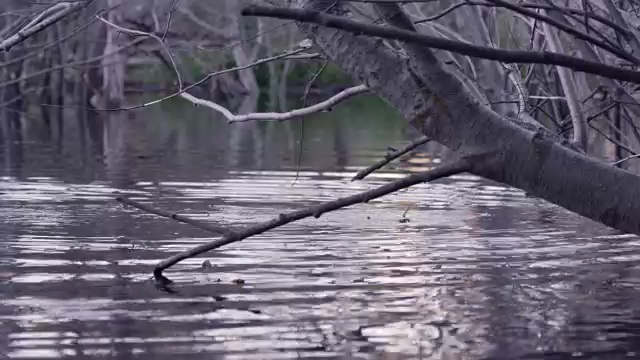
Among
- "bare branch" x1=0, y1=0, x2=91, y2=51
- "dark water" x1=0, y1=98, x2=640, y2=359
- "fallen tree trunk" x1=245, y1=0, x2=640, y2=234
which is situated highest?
"bare branch" x1=0, y1=0, x2=91, y2=51

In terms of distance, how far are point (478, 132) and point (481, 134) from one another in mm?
21

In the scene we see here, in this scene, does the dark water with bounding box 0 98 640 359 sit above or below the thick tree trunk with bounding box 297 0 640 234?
below

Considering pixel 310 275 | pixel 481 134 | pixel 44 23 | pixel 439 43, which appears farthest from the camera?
pixel 310 275

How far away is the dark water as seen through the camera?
7.70 m

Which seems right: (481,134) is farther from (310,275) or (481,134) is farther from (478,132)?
(310,275)

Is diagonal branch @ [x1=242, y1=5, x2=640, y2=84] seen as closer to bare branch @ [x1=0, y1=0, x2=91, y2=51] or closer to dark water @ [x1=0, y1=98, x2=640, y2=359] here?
dark water @ [x1=0, y1=98, x2=640, y2=359]

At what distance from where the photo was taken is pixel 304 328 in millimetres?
8039

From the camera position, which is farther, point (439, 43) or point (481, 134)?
point (481, 134)

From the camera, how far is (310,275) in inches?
392

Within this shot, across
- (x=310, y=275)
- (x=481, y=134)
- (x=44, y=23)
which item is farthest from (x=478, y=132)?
(x=44, y=23)

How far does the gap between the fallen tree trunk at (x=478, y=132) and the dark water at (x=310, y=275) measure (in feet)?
2.72

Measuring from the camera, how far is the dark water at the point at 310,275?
25.3ft

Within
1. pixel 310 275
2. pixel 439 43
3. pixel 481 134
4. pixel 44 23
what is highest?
pixel 44 23

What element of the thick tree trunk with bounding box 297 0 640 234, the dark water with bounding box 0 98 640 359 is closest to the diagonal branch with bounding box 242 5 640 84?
the thick tree trunk with bounding box 297 0 640 234
